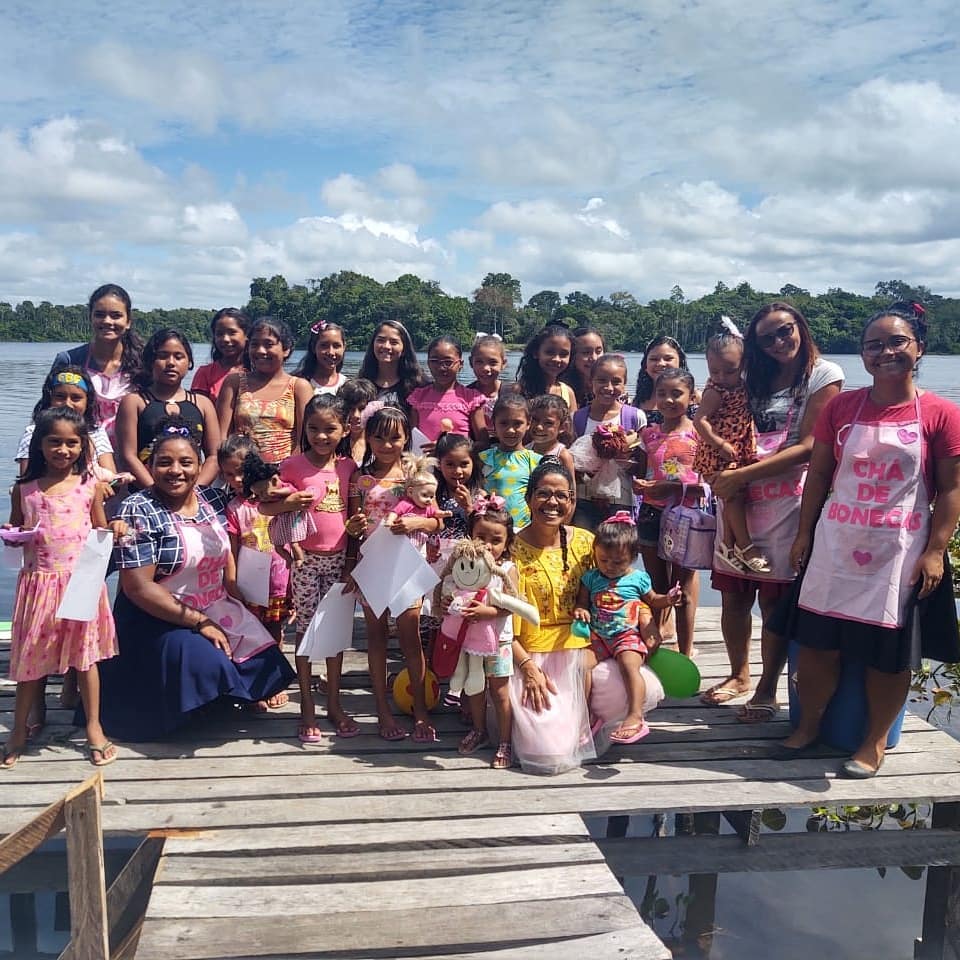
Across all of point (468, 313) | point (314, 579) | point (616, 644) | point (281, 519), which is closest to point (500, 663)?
point (616, 644)

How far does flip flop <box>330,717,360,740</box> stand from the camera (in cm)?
436

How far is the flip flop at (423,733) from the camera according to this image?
4328mm

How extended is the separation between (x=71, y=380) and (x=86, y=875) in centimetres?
253

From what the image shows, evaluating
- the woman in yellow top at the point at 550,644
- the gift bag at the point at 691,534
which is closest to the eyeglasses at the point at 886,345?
the gift bag at the point at 691,534

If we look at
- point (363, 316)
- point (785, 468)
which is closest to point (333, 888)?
point (785, 468)

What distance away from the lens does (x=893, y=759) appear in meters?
4.36

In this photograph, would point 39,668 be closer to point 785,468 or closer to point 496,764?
point 496,764

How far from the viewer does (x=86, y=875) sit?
2.87 metres

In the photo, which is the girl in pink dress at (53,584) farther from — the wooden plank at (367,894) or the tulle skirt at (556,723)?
the tulle skirt at (556,723)

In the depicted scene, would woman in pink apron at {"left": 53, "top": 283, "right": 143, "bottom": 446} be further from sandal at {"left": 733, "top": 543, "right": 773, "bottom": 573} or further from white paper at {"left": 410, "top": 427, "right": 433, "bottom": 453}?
sandal at {"left": 733, "top": 543, "right": 773, "bottom": 573}

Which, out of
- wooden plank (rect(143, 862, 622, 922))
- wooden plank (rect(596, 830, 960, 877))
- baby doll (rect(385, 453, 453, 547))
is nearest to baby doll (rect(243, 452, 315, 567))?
baby doll (rect(385, 453, 453, 547))

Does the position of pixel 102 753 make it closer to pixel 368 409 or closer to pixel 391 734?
pixel 391 734

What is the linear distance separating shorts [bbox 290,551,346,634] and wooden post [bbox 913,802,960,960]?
3.50 metres

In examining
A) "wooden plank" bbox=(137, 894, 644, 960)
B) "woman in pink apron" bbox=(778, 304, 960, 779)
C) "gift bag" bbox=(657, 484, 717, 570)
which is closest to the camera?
"wooden plank" bbox=(137, 894, 644, 960)
